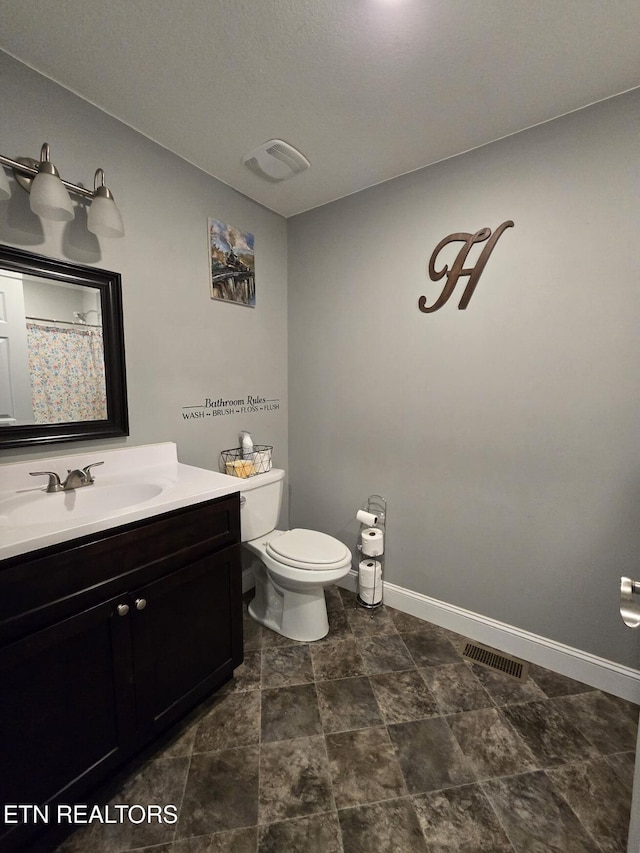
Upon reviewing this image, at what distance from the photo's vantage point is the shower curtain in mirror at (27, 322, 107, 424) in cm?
132

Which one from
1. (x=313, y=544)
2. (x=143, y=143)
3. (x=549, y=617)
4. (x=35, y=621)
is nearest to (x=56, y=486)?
(x=35, y=621)

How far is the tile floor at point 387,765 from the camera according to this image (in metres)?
1.03

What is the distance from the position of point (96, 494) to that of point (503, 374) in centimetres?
181

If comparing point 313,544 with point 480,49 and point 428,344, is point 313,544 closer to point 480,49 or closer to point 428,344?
point 428,344

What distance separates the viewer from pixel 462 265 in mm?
1716

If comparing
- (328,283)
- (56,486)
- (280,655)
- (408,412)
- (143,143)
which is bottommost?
(280,655)

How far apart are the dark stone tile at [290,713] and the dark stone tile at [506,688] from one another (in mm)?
746

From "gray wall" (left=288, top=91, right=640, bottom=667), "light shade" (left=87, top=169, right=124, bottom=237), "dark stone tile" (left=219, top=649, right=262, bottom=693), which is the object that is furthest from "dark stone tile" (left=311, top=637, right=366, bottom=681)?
"light shade" (left=87, top=169, right=124, bottom=237)

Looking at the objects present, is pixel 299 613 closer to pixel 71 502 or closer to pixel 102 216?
pixel 71 502

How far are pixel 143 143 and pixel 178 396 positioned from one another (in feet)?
3.65

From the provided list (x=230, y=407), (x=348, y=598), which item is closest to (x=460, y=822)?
(x=348, y=598)

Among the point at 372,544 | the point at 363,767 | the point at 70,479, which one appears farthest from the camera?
the point at 372,544

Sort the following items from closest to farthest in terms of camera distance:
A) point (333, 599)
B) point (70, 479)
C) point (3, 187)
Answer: point (3, 187), point (70, 479), point (333, 599)

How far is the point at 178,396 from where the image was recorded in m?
1.79
